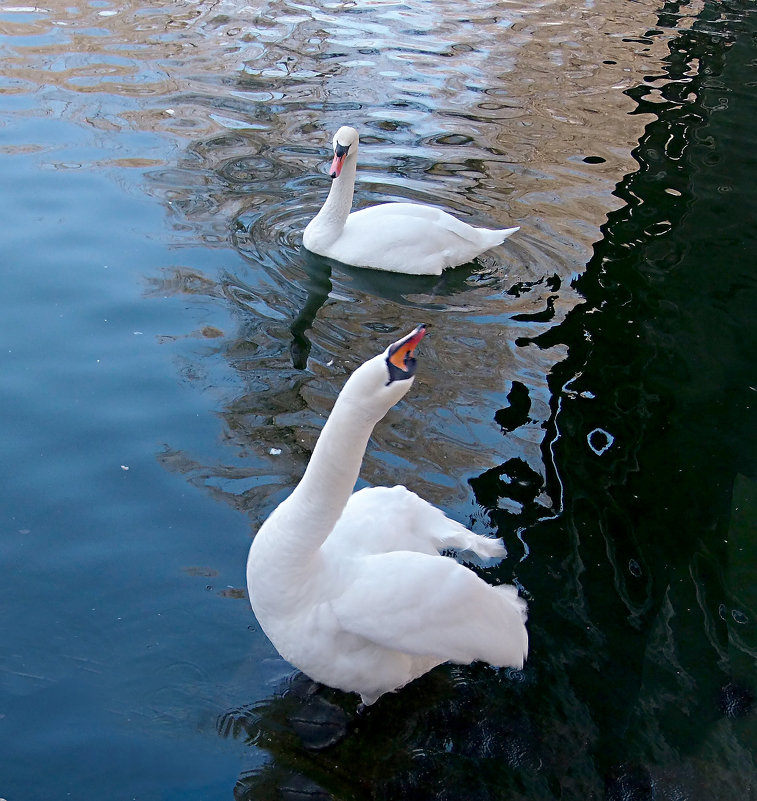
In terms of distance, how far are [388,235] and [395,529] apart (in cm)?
359

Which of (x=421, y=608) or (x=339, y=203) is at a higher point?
(x=421, y=608)

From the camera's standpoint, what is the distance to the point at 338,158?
23.1 ft

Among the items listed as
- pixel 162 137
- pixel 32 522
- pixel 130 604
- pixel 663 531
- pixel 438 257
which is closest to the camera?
pixel 130 604

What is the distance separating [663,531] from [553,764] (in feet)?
5.17

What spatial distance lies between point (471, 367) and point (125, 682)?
2986mm

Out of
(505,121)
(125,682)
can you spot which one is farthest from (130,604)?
(505,121)

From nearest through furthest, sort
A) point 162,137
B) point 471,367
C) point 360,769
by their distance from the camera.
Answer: point 360,769, point 471,367, point 162,137

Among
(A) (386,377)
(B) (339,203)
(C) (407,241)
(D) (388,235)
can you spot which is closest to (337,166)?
(B) (339,203)

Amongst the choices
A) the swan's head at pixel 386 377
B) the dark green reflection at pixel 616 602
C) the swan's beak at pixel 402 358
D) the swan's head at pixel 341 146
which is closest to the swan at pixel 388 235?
the swan's head at pixel 341 146

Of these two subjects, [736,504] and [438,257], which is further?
[438,257]

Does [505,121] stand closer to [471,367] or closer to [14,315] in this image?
[471,367]

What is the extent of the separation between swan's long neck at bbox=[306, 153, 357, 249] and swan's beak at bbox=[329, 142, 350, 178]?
5 cm

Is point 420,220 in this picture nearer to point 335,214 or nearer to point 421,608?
point 335,214

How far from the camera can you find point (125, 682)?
375cm
